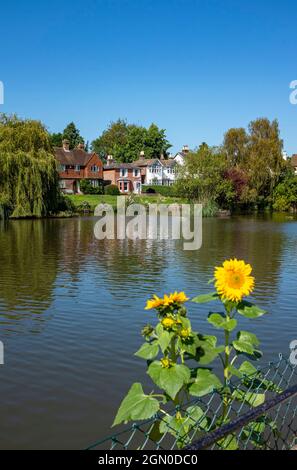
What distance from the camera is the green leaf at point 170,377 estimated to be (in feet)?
10.7

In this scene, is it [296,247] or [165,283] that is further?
[296,247]

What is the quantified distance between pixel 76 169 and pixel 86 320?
65.8 metres

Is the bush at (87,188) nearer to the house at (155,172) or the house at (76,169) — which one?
the house at (76,169)

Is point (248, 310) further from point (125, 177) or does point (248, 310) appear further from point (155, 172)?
point (155, 172)

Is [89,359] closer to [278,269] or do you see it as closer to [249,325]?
[249,325]

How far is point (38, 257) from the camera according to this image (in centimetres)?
2170

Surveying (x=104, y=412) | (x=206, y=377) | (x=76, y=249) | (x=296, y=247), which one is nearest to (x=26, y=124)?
(x=76, y=249)

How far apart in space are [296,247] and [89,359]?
2034 centimetres

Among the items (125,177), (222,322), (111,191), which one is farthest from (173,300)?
(125,177)

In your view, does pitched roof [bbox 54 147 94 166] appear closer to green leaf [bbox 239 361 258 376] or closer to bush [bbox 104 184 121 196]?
bush [bbox 104 184 121 196]

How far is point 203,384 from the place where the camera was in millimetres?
3564

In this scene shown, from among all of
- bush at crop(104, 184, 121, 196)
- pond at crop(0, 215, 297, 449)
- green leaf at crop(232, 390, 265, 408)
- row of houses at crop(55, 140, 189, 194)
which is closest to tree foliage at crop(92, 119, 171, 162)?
row of houses at crop(55, 140, 189, 194)

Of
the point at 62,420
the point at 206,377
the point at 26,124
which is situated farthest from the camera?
the point at 26,124

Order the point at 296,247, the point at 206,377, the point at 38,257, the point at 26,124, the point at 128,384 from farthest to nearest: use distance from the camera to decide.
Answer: the point at 26,124 < the point at 296,247 < the point at 38,257 < the point at 128,384 < the point at 206,377
